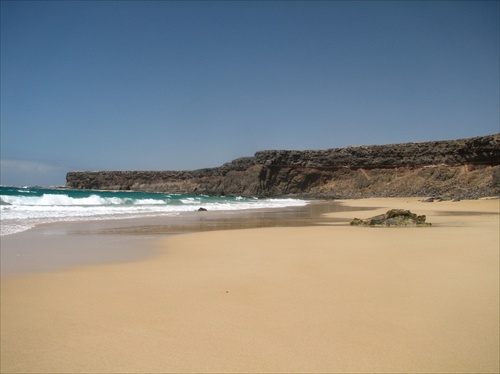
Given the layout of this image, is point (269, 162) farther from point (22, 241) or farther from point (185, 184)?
point (22, 241)

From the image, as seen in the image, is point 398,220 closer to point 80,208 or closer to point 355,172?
point 80,208

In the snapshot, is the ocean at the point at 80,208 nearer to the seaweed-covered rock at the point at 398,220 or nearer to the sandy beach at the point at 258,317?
the sandy beach at the point at 258,317

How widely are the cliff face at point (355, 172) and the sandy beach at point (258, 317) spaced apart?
4806cm

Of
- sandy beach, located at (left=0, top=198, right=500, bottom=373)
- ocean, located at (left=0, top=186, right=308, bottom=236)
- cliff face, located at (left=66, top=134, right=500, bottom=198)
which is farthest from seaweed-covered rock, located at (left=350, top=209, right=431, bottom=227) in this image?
cliff face, located at (left=66, top=134, right=500, bottom=198)

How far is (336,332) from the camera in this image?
3070 mm

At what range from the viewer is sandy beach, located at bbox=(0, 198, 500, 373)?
105 inches

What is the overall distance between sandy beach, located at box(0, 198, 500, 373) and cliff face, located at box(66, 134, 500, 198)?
4806cm

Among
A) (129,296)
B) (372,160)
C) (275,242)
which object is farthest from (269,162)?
(129,296)

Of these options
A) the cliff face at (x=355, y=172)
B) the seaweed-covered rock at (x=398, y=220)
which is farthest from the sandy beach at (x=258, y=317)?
the cliff face at (x=355, y=172)

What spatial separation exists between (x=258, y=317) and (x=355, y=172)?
68285mm

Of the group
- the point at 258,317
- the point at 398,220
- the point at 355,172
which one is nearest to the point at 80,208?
the point at 398,220

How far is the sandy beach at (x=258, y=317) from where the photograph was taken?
266 cm

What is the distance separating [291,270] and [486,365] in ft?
9.69

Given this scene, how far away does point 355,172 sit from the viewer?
69.1 meters
